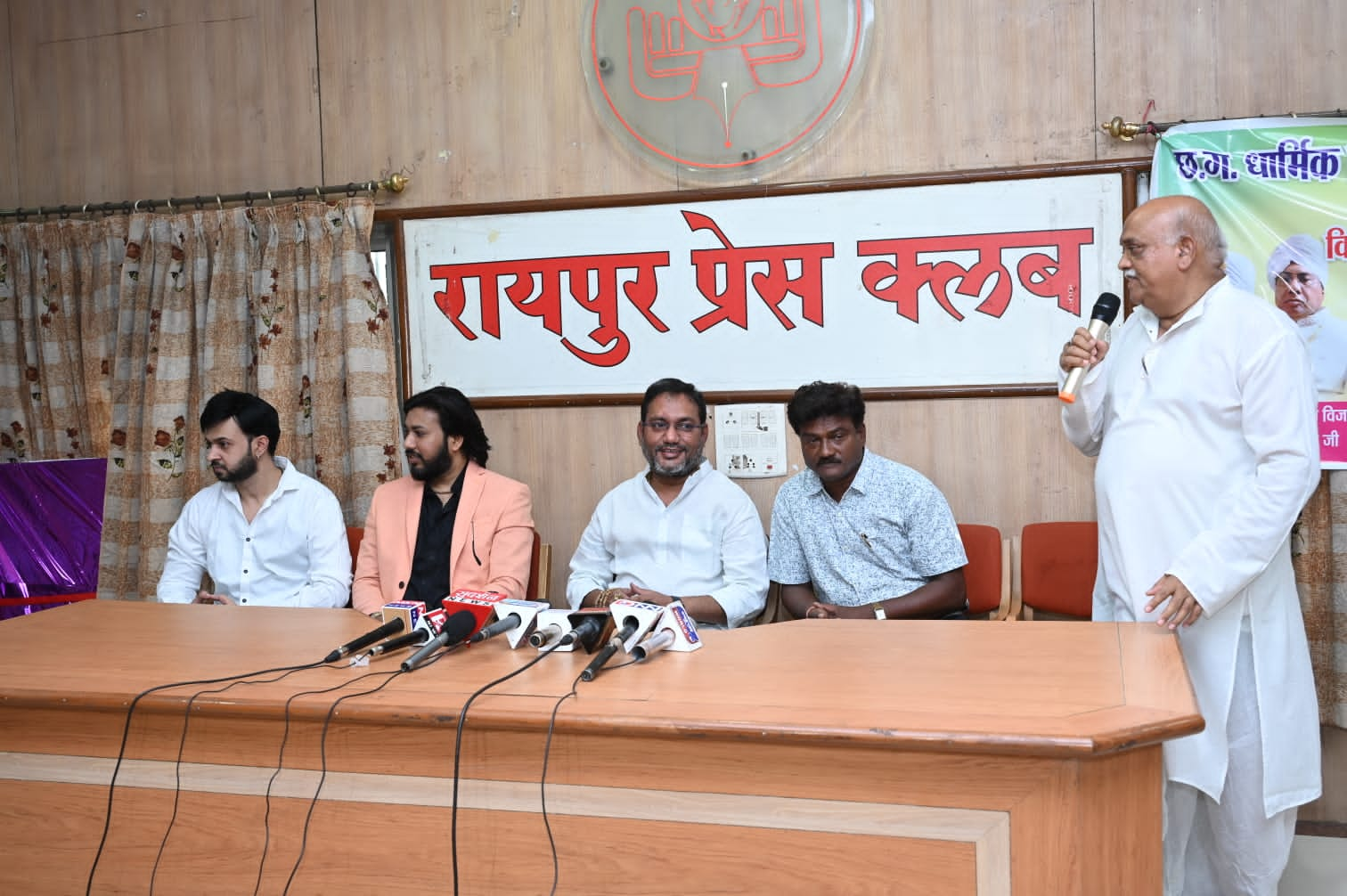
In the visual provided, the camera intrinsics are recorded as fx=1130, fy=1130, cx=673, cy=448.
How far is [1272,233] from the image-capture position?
11.0 ft

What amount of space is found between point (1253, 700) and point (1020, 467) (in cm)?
120

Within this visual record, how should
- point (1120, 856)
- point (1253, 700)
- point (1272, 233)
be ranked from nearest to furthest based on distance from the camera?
point (1120, 856) < point (1253, 700) < point (1272, 233)

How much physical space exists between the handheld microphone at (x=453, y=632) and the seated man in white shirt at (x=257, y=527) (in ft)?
4.33

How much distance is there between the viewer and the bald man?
331 centimetres

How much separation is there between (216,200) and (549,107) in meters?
1.31

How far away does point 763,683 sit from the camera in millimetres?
2004

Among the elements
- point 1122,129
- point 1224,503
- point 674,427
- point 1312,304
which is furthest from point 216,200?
point 1312,304

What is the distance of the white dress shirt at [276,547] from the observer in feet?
11.8

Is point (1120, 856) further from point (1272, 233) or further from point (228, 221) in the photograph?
point (228, 221)

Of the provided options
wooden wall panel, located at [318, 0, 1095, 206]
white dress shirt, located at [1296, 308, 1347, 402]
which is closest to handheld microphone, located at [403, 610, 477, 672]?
wooden wall panel, located at [318, 0, 1095, 206]

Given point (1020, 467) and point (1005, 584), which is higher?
point (1020, 467)

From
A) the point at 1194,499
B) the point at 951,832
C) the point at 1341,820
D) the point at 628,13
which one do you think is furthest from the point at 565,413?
the point at 1341,820

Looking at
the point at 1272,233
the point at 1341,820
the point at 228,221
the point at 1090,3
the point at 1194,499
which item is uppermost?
the point at 1090,3

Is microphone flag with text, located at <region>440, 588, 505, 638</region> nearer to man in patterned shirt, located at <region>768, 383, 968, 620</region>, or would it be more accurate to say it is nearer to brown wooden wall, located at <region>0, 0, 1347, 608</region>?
man in patterned shirt, located at <region>768, 383, 968, 620</region>
